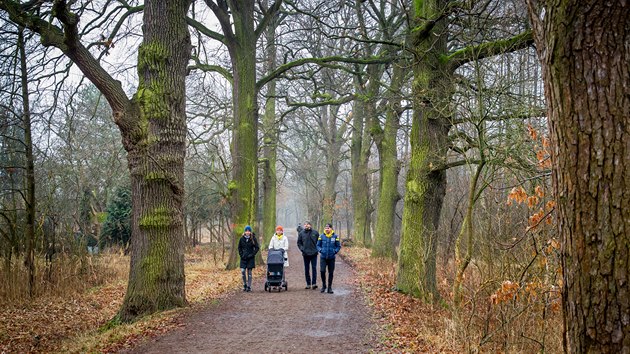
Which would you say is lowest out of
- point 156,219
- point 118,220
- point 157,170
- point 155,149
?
point 156,219

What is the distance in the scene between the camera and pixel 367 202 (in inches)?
1011

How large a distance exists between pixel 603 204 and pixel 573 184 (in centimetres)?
18

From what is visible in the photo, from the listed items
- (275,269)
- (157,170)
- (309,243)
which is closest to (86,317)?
(157,170)

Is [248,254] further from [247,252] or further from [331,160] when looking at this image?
[331,160]

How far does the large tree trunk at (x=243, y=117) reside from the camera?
15.5m

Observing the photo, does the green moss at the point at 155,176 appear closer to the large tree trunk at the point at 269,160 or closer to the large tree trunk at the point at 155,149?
the large tree trunk at the point at 155,149

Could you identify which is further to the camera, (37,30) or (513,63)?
(513,63)

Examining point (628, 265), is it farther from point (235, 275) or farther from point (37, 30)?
point (235, 275)

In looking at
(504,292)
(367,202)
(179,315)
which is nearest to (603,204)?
(504,292)

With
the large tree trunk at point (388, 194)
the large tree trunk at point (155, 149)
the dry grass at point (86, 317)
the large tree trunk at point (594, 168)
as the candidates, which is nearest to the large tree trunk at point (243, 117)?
the dry grass at point (86, 317)

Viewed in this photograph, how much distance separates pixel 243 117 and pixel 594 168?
1397cm

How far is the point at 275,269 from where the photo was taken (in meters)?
11.8

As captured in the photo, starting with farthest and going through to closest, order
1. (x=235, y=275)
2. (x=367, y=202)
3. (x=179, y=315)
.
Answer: (x=367, y=202), (x=235, y=275), (x=179, y=315)

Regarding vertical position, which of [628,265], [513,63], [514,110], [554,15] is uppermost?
[513,63]
